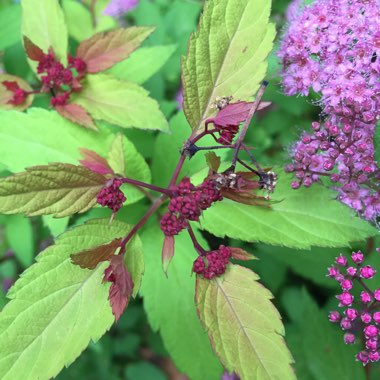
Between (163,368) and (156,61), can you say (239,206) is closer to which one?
A: (156,61)

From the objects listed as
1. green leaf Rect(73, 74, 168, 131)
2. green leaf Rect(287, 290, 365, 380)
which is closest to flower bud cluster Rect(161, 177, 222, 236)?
green leaf Rect(73, 74, 168, 131)

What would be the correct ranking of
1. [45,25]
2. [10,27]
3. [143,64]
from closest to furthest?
[45,25]
[143,64]
[10,27]

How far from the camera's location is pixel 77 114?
1.59 metres

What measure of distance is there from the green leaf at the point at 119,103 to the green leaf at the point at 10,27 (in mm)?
492

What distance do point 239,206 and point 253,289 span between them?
0.32 meters

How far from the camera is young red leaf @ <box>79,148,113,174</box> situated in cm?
142

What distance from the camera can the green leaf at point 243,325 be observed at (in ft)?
3.65

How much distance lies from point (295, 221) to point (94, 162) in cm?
61

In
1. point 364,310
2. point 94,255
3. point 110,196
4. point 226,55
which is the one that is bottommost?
point 364,310

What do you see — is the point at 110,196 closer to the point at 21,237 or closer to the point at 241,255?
the point at 241,255

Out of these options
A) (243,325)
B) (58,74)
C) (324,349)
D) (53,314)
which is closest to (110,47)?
(58,74)

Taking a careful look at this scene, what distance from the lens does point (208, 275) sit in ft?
3.89

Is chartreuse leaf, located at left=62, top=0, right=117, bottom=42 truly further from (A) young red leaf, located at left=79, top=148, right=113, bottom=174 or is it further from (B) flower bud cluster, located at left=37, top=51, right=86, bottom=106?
(A) young red leaf, located at left=79, top=148, right=113, bottom=174

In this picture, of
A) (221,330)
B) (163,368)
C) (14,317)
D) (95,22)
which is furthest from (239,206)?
(163,368)
